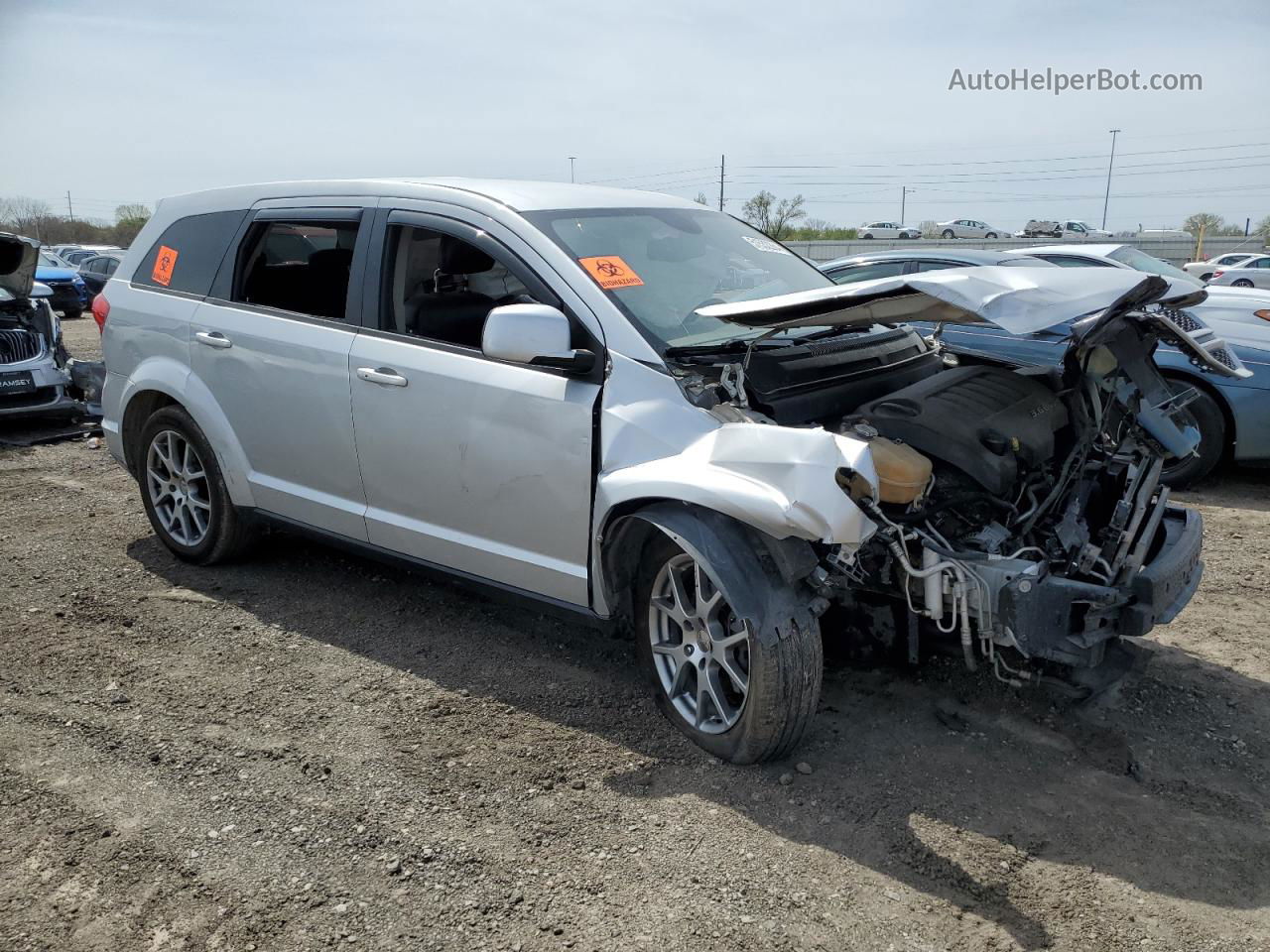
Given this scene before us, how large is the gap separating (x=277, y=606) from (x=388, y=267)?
1.73m

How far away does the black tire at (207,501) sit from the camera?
16.6ft

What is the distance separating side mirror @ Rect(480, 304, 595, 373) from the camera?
11.6ft

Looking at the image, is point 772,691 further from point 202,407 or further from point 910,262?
point 910,262

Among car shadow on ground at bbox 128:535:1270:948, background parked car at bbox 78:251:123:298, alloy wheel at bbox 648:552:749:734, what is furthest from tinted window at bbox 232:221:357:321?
background parked car at bbox 78:251:123:298

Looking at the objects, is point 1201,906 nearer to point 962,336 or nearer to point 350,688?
point 350,688

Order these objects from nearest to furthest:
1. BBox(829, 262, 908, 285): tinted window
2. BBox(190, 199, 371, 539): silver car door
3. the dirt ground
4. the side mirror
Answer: the dirt ground
the side mirror
BBox(190, 199, 371, 539): silver car door
BBox(829, 262, 908, 285): tinted window

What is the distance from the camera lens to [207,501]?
17.3ft

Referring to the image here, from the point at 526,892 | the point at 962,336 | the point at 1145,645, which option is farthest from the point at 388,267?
the point at 962,336

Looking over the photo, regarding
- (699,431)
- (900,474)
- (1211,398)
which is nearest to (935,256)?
(1211,398)

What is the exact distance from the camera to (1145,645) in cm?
443

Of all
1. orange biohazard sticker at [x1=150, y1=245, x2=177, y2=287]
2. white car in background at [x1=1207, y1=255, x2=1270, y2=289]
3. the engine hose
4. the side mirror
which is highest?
orange biohazard sticker at [x1=150, y1=245, x2=177, y2=287]

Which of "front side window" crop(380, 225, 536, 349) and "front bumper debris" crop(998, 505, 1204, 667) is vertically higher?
"front side window" crop(380, 225, 536, 349)

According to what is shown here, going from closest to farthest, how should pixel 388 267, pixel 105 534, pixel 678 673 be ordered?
pixel 678 673, pixel 388 267, pixel 105 534

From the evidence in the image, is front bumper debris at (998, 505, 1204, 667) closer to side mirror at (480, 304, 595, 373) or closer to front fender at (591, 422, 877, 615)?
front fender at (591, 422, 877, 615)
